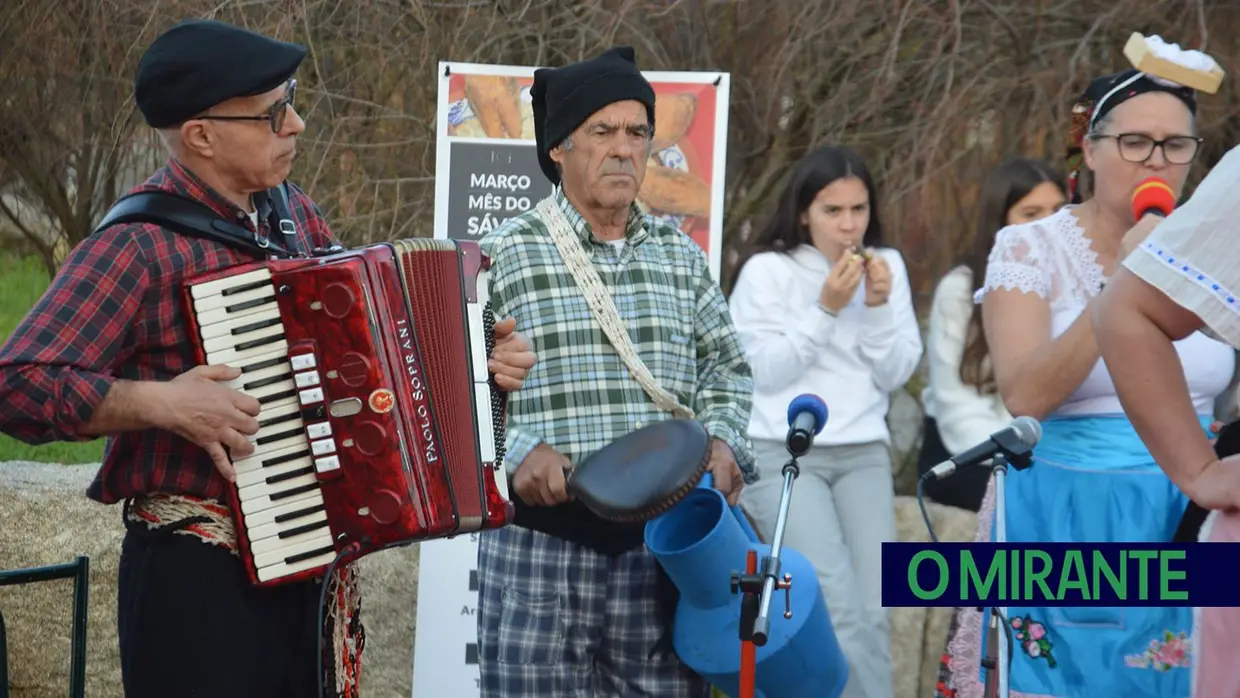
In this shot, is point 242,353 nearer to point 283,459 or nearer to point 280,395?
point 280,395

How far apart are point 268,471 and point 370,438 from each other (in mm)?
188

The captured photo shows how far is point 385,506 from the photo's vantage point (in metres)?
2.70

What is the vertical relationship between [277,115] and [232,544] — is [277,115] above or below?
above

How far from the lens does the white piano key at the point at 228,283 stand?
2.57 meters

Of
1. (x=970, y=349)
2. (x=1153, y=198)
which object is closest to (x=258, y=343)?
(x=1153, y=198)

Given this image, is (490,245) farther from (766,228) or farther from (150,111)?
(766,228)

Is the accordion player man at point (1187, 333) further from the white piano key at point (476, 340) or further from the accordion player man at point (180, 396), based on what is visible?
the accordion player man at point (180, 396)

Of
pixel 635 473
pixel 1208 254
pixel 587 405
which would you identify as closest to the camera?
pixel 1208 254

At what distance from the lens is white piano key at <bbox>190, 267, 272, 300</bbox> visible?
257 centimetres

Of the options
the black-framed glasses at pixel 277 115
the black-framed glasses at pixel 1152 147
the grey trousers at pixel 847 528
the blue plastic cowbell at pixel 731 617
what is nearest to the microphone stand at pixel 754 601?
the blue plastic cowbell at pixel 731 617

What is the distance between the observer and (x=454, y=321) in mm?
2910

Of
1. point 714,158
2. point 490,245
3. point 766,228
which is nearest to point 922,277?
point 766,228

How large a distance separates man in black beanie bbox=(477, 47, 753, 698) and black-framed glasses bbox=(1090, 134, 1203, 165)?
106cm

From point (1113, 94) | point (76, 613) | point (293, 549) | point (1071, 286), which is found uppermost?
point (1113, 94)
